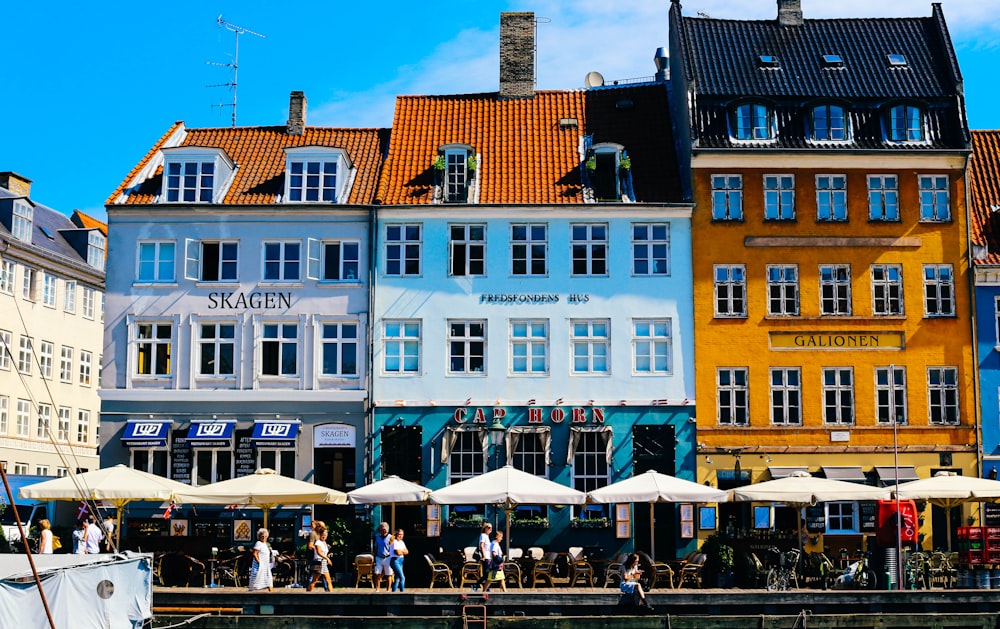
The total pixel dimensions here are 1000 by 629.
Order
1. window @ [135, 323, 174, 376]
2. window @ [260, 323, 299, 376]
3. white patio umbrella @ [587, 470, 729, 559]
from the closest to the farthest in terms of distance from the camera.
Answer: white patio umbrella @ [587, 470, 729, 559]
window @ [260, 323, 299, 376]
window @ [135, 323, 174, 376]

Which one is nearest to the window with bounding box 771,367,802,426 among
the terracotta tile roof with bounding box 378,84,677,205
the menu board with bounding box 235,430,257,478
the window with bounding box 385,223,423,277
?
the terracotta tile roof with bounding box 378,84,677,205

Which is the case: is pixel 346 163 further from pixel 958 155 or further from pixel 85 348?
pixel 85 348

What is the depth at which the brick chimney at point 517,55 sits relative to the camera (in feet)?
149

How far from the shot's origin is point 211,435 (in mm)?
39812

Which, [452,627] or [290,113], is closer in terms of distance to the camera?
[452,627]

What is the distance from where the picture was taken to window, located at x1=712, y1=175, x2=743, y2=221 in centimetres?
4075

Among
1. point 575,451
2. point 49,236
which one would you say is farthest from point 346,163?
point 49,236

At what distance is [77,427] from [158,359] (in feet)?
71.1

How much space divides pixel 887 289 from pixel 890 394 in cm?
317

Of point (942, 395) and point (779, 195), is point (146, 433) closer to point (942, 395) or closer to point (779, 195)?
point (779, 195)

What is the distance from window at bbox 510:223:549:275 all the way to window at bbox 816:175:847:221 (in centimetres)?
831

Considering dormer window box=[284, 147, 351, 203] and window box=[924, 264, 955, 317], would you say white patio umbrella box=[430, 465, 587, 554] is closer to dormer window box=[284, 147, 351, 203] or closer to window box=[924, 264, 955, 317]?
dormer window box=[284, 147, 351, 203]

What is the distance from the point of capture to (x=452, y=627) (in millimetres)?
28312

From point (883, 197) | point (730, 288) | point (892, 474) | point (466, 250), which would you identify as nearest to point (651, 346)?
point (730, 288)
